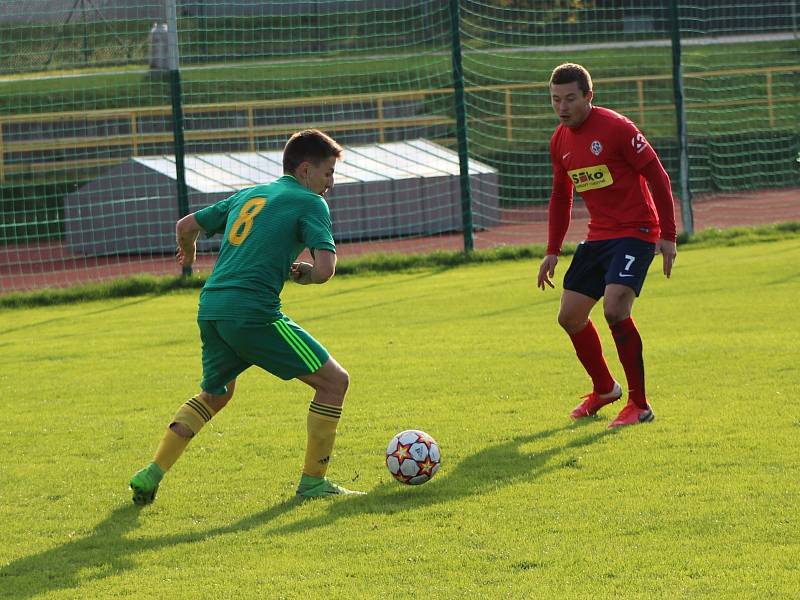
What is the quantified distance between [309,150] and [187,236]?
75 cm

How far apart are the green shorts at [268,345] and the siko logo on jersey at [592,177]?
6.98 ft

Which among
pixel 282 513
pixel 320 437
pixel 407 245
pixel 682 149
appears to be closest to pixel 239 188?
pixel 407 245

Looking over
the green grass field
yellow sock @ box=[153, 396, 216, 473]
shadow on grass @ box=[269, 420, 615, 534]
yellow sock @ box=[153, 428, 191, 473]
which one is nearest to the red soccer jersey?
the green grass field

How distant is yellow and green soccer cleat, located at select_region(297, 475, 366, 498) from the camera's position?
5.50 m

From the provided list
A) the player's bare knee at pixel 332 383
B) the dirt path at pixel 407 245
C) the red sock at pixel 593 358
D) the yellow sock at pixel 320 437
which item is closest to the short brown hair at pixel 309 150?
the player's bare knee at pixel 332 383

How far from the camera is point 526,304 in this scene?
11.5 meters

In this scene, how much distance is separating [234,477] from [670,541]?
88.9 inches

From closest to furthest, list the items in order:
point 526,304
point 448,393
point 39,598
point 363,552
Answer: point 39,598, point 363,552, point 448,393, point 526,304

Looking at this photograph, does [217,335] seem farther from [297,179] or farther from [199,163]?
[199,163]

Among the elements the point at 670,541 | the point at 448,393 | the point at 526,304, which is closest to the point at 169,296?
the point at 526,304

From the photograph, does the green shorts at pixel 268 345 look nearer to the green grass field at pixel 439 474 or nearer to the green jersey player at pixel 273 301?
the green jersey player at pixel 273 301

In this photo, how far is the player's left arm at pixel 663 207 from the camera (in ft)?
21.9

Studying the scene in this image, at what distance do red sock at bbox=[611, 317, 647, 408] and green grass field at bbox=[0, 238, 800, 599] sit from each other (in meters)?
0.21

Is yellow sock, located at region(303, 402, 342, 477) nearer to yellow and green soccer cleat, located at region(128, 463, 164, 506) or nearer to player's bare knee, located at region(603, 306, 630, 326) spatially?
yellow and green soccer cleat, located at region(128, 463, 164, 506)
